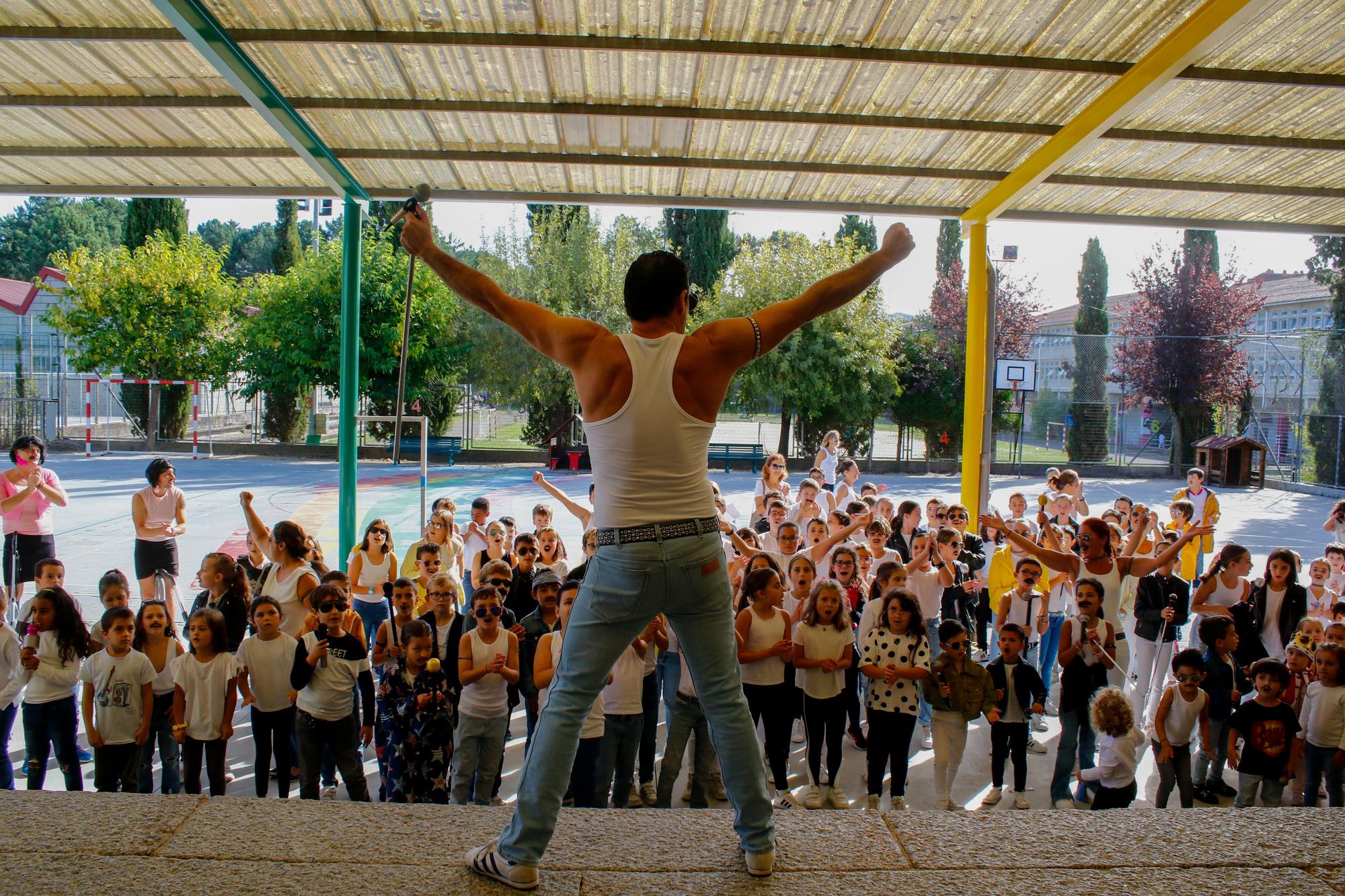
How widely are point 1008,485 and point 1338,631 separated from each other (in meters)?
20.6

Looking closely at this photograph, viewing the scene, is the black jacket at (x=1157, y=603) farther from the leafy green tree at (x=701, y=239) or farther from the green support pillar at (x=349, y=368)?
the leafy green tree at (x=701, y=239)

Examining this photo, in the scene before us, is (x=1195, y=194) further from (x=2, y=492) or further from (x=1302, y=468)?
(x=1302, y=468)

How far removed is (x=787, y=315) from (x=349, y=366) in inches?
243

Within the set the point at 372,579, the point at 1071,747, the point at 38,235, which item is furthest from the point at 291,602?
the point at 38,235

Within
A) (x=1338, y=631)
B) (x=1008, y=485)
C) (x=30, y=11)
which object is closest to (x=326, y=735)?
(x=30, y=11)

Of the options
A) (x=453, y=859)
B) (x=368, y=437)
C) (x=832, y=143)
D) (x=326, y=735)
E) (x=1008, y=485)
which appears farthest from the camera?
(x=368, y=437)

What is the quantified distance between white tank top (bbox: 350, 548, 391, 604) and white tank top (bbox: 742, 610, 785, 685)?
294 cm

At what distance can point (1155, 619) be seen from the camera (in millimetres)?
6434

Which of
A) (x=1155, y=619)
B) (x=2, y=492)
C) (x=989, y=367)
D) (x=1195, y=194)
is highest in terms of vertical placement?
(x=1195, y=194)

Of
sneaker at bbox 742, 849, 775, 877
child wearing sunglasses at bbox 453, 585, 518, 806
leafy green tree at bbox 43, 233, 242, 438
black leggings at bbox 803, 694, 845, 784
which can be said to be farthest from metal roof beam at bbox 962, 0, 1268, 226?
leafy green tree at bbox 43, 233, 242, 438

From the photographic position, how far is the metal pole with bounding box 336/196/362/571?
26.1ft

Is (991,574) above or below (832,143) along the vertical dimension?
below

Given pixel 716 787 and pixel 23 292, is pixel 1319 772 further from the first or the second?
pixel 23 292

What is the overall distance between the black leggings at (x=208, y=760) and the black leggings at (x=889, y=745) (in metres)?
3.43
